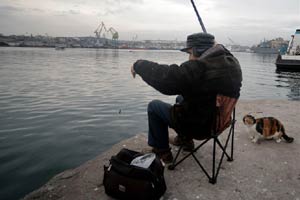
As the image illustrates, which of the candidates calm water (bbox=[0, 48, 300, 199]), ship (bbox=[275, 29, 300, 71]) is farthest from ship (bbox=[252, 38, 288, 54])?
calm water (bbox=[0, 48, 300, 199])

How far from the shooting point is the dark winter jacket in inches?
105

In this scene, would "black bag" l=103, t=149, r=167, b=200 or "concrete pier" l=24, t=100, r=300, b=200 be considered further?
"concrete pier" l=24, t=100, r=300, b=200

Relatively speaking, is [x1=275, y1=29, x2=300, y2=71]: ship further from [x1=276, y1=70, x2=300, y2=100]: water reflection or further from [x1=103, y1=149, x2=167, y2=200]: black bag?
[x1=103, y1=149, x2=167, y2=200]: black bag

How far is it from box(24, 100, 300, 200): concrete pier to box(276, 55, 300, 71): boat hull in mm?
27414

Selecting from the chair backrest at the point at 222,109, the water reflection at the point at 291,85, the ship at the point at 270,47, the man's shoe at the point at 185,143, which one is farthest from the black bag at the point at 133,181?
the ship at the point at 270,47

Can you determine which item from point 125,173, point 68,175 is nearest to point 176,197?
point 125,173

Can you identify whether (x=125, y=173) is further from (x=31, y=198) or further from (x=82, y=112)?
(x=82, y=112)

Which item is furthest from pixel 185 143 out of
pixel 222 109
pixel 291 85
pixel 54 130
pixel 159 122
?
pixel 291 85

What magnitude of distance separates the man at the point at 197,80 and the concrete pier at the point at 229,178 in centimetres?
60

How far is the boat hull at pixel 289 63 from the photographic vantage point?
28.0 m

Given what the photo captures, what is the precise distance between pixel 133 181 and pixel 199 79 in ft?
4.09

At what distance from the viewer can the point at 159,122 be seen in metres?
3.42

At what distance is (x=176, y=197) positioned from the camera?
288 cm

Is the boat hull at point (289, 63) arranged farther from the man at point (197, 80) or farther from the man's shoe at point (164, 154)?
the man at point (197, 80)
